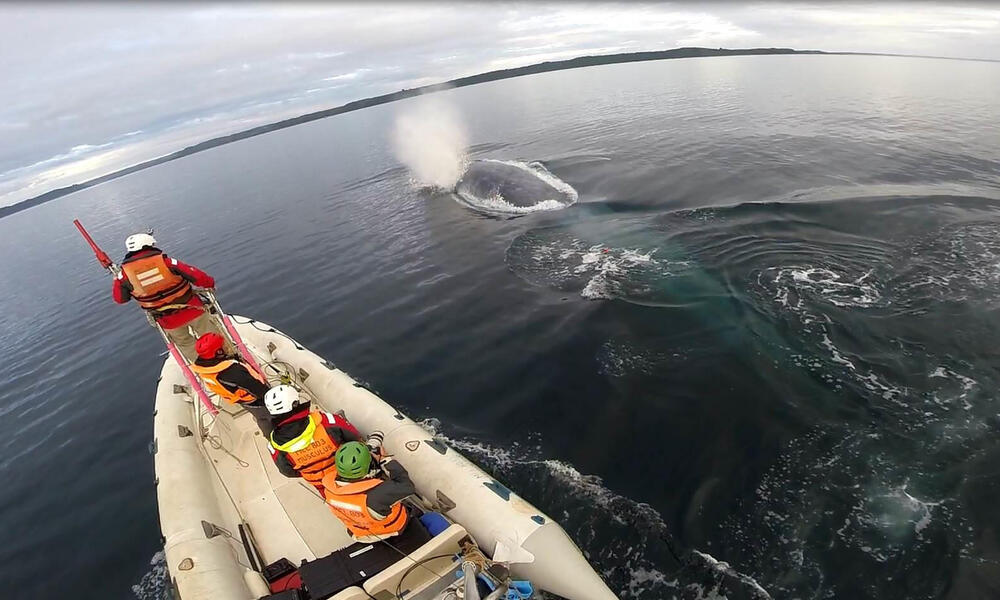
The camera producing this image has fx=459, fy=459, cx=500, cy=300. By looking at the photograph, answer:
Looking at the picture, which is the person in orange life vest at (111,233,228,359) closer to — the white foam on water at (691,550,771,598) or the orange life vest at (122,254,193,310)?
the orange life vest at (122,254,193,310)

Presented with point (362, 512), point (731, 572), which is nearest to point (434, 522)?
point (362, 512)

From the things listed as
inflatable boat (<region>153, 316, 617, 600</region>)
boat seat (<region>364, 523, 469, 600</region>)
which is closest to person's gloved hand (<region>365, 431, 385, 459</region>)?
inflatable boat (<region>153, 316, 617, 600</region>)

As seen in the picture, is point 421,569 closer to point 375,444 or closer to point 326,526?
point 326,526

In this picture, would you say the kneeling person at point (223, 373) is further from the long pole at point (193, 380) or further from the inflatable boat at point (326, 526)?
the long pole at point (193, 380)

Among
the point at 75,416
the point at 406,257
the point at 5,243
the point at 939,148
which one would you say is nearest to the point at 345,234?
the point at 406,257

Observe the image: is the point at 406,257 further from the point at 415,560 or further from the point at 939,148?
the point at 939,148
